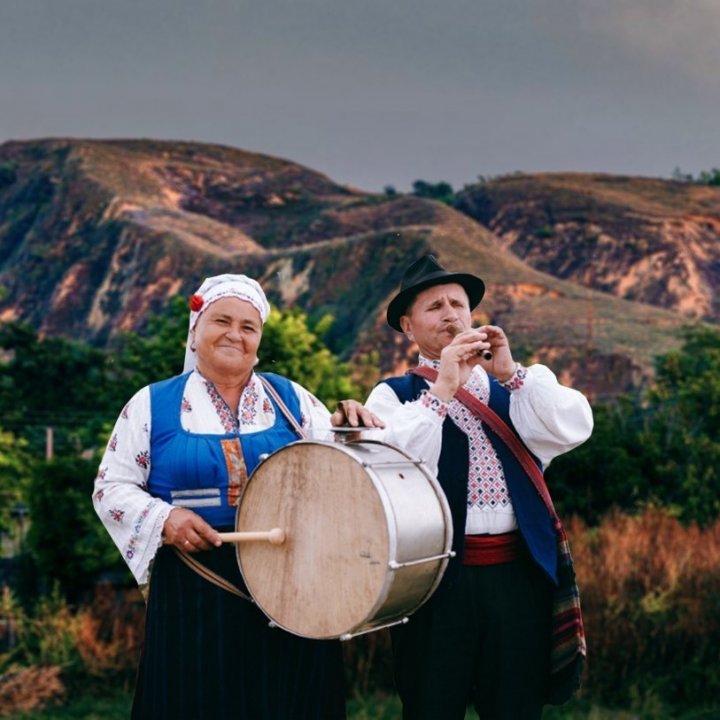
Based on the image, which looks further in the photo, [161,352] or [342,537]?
[161,352]

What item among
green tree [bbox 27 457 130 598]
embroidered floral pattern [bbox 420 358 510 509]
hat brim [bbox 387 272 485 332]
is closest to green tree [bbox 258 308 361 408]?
green tree [bbox 27 457 130 598]

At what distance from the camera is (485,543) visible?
3230mm

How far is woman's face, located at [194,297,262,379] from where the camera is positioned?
10.5 ft

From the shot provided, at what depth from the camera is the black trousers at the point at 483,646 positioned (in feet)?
10.5

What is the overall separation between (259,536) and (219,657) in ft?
1.47

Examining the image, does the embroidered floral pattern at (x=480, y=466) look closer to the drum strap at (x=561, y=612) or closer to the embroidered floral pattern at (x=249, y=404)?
the drum strap at (x=561, y=612)

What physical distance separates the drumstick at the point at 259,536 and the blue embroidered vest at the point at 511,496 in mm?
542

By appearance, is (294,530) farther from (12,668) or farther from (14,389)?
(14,389)

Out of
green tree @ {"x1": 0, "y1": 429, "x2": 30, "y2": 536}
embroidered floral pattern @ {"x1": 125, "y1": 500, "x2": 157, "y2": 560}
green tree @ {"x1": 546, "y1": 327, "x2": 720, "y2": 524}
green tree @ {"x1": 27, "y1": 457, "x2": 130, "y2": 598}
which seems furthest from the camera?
green tree @ {"x1": 0, "y1": 429, "x2": 30, "y2": 536}

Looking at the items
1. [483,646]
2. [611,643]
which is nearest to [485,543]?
[483,646]

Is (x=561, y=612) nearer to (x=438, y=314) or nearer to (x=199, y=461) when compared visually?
(x=438, y=314)

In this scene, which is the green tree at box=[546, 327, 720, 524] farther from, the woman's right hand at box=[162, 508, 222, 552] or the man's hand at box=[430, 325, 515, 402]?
the woman's right hand at box=[162, 508, 222, 552]

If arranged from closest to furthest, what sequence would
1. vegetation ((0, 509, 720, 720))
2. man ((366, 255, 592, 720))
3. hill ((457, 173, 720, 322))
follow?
man ((366, 255, 592, 720)) → vegetation ((0, 509, 720, 720)) → hill ((457, 173, 720, 322))

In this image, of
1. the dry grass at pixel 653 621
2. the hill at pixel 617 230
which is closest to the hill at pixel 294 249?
the hill at pixel 617 230
